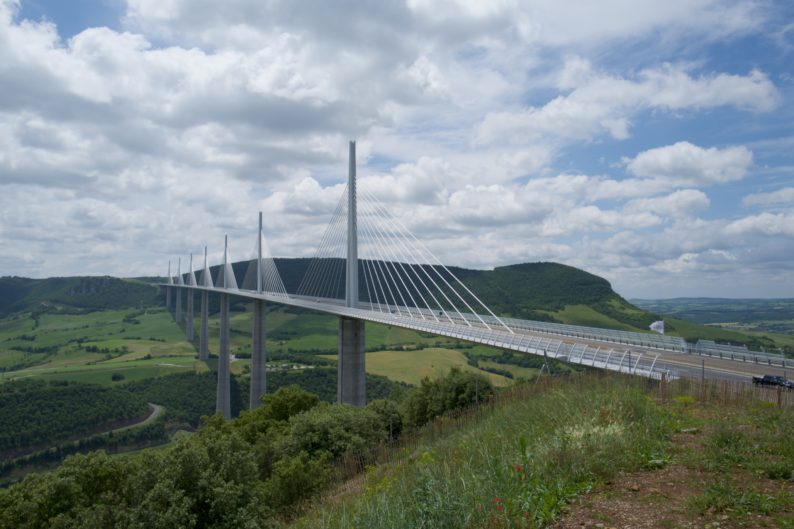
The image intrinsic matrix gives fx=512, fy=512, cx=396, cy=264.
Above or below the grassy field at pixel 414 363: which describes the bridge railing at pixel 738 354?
above

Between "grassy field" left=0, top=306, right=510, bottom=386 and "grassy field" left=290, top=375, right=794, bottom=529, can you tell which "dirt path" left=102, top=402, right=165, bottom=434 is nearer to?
"grassy field" left=0, top=306, right=510, bottom=386

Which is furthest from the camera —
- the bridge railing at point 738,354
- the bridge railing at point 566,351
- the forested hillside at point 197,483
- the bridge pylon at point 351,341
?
the bridge pylon at point 351,341

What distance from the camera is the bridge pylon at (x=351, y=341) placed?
1620 inches

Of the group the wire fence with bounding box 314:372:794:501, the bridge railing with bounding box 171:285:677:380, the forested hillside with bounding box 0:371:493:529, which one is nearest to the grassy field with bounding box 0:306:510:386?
the bridge railing with bounding box 171:285:677:380

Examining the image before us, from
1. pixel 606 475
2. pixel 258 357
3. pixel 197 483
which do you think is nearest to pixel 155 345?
pixel 258 357

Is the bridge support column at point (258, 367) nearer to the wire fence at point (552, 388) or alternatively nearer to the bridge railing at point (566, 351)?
the bridge railing at point (566, 351)

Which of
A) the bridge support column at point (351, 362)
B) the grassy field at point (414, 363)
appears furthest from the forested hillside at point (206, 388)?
the bridge support column at point (351, 362)

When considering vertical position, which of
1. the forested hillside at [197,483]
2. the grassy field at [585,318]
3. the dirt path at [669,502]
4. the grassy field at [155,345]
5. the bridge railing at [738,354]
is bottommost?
the grassy field at [155,345]

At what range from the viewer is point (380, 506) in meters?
6.58

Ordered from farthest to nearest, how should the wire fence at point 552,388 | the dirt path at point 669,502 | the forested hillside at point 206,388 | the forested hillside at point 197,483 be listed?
the forested hillside at point 206,388, the forested hillside at point 197,483, the wire fence at point 552,388, the dirt path at point 669,502

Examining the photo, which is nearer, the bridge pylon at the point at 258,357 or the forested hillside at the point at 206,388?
the bridge pylon at the point at 258,357

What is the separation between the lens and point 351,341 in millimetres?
41562

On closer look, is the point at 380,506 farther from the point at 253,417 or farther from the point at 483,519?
the point at 253,417

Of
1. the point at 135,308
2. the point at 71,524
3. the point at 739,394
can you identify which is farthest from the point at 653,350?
the point at 135,308
